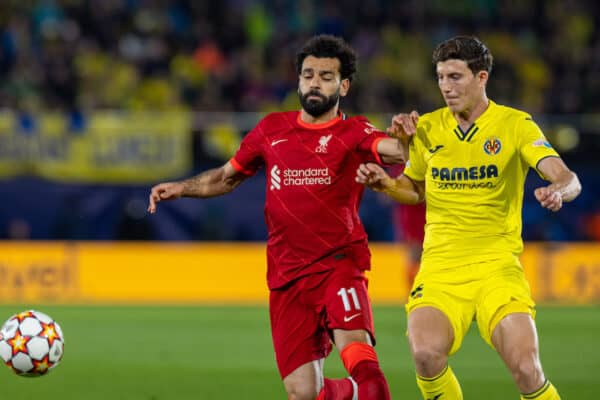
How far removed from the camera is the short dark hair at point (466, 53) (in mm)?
→ 6281

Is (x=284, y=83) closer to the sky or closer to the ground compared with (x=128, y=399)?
closer to the sky

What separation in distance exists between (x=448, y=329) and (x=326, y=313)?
73cm

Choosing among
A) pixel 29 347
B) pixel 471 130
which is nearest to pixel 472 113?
pixel 471 130

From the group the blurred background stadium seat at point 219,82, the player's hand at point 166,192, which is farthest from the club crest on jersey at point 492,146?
the blurred background stadium seat at point 219,82

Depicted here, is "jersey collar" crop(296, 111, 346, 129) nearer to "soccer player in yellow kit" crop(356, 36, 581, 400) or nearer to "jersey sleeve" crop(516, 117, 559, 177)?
"soccer player in yellow kit" crop(356, 36, 581, 400)

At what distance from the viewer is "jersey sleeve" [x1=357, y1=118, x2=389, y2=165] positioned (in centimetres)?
652

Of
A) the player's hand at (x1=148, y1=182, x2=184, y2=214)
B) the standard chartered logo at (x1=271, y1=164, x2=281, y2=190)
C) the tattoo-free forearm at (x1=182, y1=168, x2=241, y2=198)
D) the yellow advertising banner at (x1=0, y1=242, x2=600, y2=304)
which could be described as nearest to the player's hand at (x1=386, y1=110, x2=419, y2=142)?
the standard chartered logo at (x1=271, y1=164, x2=281, y2=190)

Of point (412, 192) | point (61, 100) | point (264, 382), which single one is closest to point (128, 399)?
point (264, 382)

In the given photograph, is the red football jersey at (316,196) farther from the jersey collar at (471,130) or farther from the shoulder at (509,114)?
the shoulder at (509,114)

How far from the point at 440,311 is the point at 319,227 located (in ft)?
2.88

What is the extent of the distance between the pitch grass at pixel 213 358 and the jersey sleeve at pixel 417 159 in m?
2.47

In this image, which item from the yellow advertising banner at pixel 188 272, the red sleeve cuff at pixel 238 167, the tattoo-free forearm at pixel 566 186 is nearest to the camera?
the tattoo-free forearm at pixel 566 186

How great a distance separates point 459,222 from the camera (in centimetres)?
628

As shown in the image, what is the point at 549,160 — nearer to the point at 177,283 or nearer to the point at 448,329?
the point at 448,329
